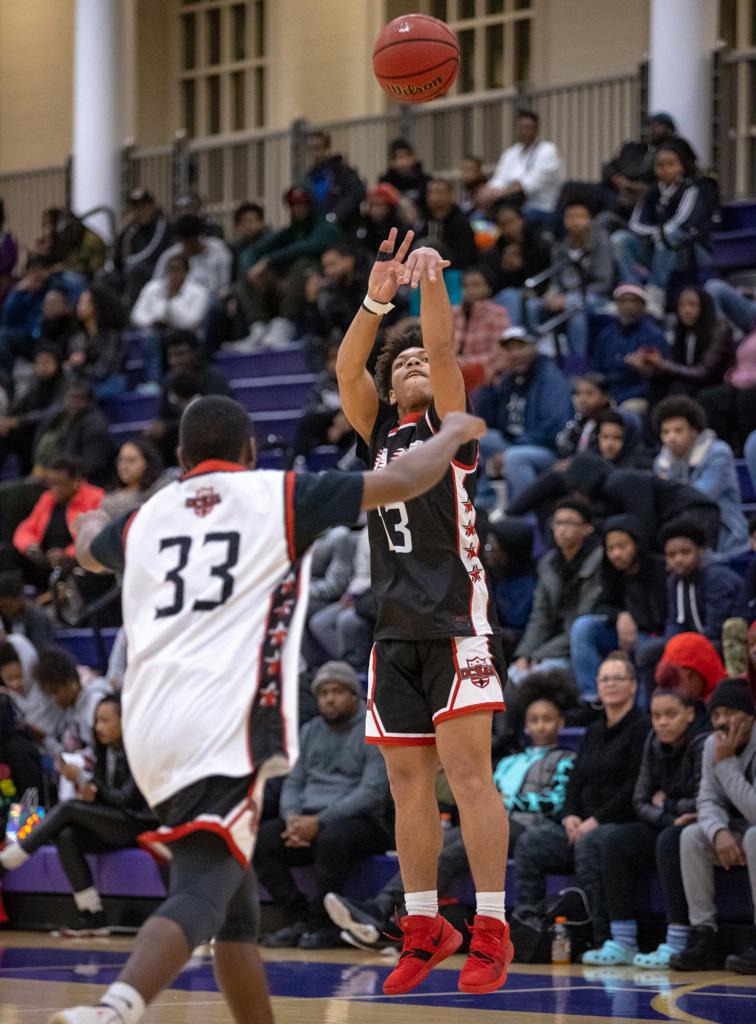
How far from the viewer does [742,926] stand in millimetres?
8305

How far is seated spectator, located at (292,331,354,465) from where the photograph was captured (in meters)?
12.9

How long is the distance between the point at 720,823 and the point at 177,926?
4.41 metres

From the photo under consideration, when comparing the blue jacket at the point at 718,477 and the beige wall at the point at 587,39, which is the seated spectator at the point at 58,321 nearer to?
the beige wall at the point at 587,39

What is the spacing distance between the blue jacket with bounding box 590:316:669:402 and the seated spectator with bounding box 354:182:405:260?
250 centimetres

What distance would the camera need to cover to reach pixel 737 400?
11.4 metres

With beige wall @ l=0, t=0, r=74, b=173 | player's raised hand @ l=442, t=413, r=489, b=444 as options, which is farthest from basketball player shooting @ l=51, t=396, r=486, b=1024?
beige wall @ l=0, t=0, r=74, b=173

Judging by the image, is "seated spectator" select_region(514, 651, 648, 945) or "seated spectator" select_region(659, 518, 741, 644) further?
"seated spectator" select_region(659, 518, 741, 644)

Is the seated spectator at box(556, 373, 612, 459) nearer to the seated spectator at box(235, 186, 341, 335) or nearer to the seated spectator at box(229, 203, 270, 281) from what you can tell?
the seated spectator at box(235, 186, 341, 335)

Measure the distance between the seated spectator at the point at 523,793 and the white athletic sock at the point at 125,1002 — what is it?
4548mm

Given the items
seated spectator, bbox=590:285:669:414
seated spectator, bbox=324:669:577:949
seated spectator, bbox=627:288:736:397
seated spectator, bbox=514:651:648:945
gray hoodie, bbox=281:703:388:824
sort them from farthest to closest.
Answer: seated spectator, bbox=590:285:669:414 < seated spectator, bbox=627:288:736:397 < gray hoodie, bbox=281:703:388:824 < seated spectator, bbox=324:669:577:949 < seated spectator, bbox=514:651:648:945

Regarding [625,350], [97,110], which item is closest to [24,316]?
[97,110]

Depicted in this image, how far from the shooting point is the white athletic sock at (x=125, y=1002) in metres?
4.22

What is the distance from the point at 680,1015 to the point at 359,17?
14226 mm

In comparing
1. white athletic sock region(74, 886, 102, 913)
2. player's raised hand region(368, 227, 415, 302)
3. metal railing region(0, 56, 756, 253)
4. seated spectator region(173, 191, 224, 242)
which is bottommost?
white athletic sock region(74, 886, 102, 913)
